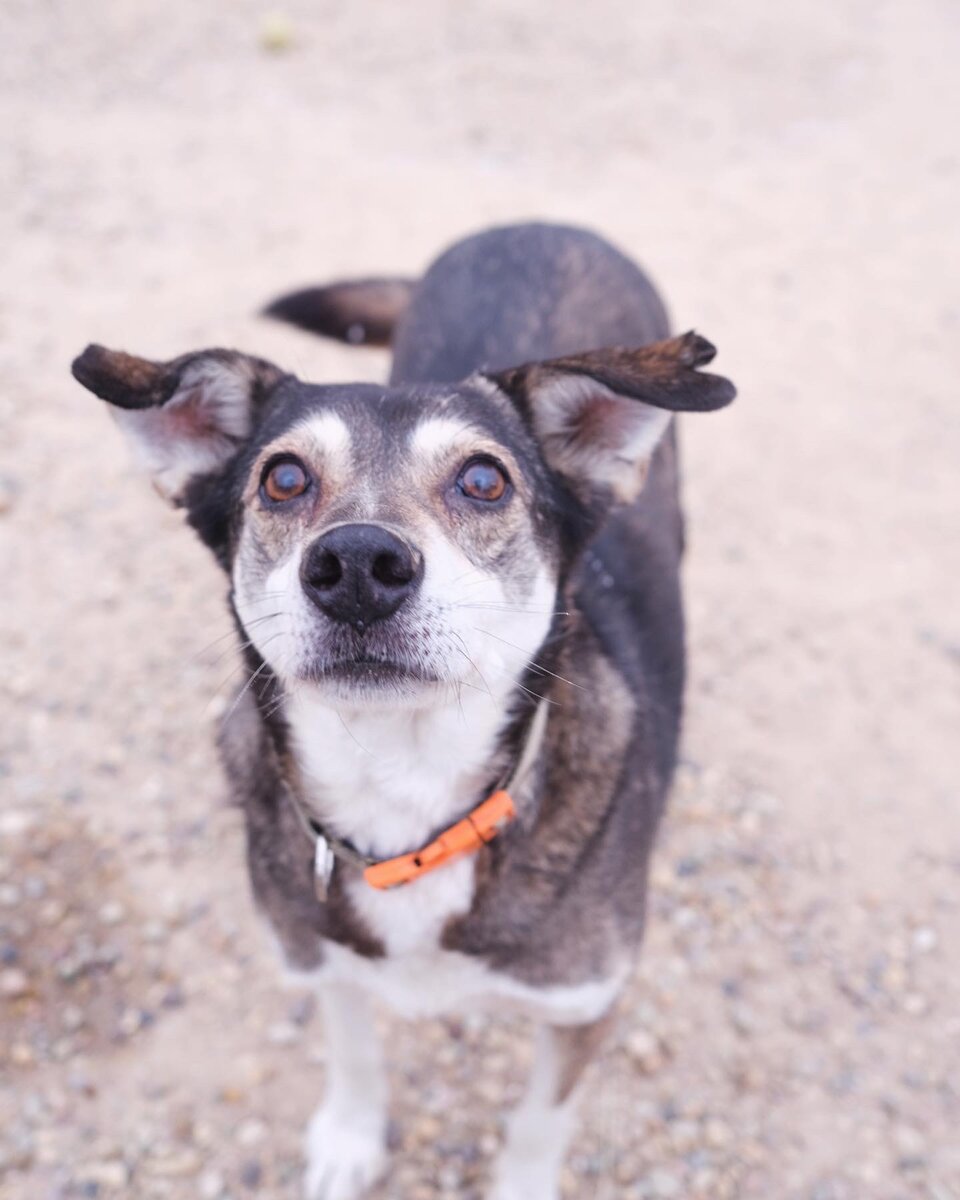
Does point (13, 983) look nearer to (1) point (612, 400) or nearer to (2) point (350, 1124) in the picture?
(2) point (350, 1124)

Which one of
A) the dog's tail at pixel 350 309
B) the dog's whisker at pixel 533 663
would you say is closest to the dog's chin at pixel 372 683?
the dog's whisker at pixel 533 663

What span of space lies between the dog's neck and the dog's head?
0.42 ft

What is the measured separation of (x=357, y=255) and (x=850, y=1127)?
211 inches

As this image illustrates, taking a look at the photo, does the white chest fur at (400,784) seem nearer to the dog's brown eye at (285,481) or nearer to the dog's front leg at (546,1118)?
the dog's brown eye at (285,481)

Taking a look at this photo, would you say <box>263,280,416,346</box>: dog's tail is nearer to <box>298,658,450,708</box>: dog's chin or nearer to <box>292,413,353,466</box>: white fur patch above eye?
<box>292,413,353,466</box>: white fur patch above eye

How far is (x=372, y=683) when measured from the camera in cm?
196

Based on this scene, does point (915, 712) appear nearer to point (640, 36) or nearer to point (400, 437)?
point (400, 437)

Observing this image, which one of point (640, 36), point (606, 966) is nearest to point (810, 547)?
point (606, 966)

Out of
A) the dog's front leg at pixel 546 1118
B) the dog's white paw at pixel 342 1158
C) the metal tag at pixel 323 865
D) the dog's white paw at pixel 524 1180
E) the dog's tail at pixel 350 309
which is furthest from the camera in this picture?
the dog's tail at pixel 350 309

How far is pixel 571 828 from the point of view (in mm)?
2455

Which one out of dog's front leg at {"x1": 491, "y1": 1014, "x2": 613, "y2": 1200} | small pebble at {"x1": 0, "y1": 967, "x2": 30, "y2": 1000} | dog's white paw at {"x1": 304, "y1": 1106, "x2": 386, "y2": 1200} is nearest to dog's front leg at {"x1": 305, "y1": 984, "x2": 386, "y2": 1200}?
dog's white paw at {"x1": 304, "y1": 1106, "x2": 386, "y2": 1200}

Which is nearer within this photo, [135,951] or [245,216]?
[135,951]

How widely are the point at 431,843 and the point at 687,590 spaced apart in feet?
8.76

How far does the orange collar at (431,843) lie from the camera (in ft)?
7.30
